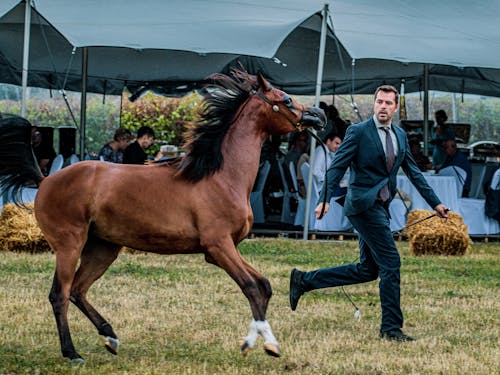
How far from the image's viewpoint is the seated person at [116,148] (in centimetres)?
1612

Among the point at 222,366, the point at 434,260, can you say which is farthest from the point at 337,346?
the point at 434,260

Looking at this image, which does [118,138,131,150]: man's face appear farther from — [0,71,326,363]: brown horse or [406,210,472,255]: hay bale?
[0,71,326,363]: brown horse

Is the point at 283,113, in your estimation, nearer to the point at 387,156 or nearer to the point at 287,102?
the point at 287,102

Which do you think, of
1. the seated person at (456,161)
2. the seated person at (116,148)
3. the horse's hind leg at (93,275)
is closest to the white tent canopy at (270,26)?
the seated person at (116,148)

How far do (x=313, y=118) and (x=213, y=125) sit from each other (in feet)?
2.55

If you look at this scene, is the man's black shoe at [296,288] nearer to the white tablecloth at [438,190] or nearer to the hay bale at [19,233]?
the hay bale at [19,233]

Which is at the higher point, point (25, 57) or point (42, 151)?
point (25, 57)

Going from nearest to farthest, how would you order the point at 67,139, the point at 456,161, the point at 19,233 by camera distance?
the point at 19,233, the point at 456,161, the point at 67,139

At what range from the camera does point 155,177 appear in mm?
6977

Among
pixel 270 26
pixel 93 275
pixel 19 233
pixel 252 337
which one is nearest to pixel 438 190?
pixel 270 26

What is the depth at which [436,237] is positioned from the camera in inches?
550

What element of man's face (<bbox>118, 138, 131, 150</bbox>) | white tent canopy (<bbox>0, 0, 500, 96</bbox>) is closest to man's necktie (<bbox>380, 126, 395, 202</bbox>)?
white tent canopy (<bbox>0, 0, 500, 96</bbox>)

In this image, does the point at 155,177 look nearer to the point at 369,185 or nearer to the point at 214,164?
the point at 214,164

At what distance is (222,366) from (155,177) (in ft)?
4.59
